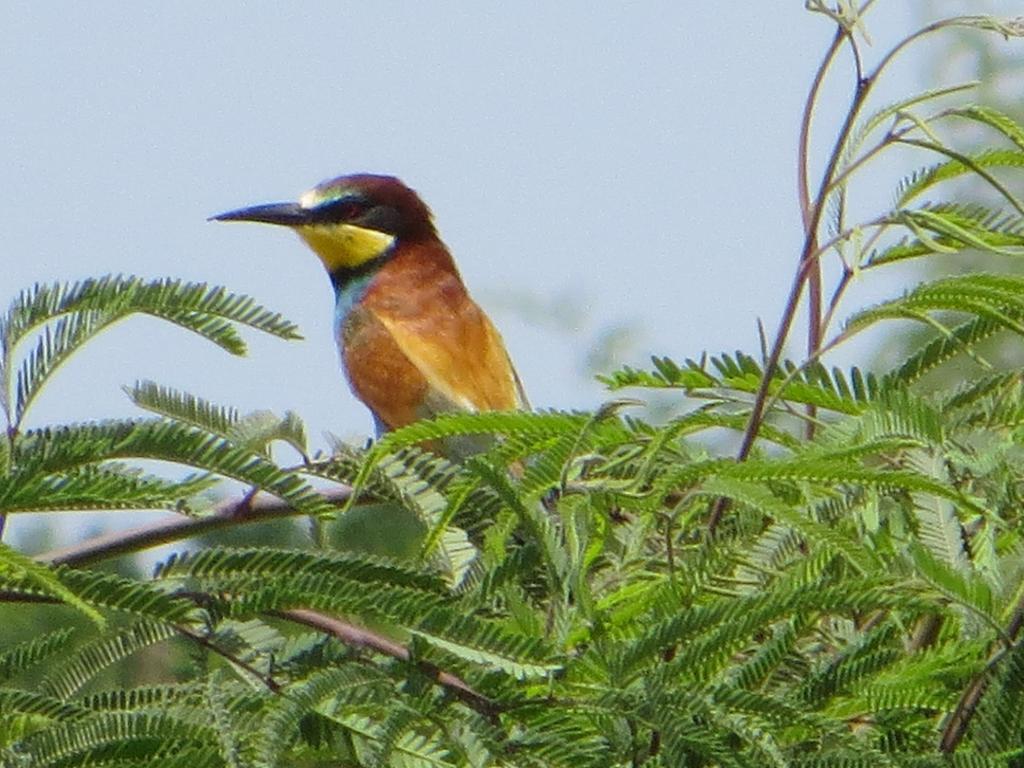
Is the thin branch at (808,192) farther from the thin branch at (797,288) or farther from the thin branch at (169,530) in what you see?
the thin branch at (169,530)

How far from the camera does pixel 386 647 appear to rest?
141 centimetres

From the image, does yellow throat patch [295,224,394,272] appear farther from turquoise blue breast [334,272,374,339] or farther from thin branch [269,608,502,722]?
thin branch [269,608,502,722]

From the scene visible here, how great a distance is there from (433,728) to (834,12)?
77 cm

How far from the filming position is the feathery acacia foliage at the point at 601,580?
4.35 feet

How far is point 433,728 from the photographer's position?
139cm

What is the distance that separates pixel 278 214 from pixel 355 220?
28cm

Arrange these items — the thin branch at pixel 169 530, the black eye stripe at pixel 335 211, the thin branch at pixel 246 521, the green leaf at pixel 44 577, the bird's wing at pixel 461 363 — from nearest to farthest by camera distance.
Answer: the green leaf at pixel 44 577, the thin branch at pixel 246 521, the thin branch at pixel 169 530, the bird's wing at pixel 461 363, the black eye stripe at pixel 335 211

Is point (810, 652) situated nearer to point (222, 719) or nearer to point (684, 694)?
point (684, 694)

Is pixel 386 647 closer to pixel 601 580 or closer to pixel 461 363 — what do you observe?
pixel 601 580

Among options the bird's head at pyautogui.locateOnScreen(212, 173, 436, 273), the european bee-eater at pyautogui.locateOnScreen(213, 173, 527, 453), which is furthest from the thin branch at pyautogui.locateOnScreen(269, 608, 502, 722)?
the bird's head at pyautogui.locateOnScreen(212, 173, 436, 273)

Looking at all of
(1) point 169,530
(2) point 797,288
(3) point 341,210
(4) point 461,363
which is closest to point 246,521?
(1) point 169,530

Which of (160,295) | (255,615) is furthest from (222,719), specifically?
(160,295)

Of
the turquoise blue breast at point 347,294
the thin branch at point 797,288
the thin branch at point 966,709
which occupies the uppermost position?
the turquoise blue breast at point 347,294

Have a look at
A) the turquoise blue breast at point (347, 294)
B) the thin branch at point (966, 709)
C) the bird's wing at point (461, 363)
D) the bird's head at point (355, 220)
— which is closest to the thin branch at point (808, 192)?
the thin branch at point (966, 709)
